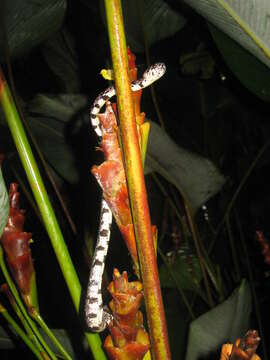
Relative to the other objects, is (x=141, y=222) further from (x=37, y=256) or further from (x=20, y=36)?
(x=37, y=256)

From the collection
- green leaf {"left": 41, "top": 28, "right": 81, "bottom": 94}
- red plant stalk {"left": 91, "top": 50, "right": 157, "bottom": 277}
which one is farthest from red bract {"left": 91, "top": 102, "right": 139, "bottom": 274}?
green leaf {"left": 41, "top": 28, "right": 81, "bottom": 94}

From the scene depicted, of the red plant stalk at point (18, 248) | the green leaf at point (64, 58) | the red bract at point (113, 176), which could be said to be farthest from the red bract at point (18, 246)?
the green leaf at point (64, 58)

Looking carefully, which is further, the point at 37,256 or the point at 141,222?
the point at 37,256

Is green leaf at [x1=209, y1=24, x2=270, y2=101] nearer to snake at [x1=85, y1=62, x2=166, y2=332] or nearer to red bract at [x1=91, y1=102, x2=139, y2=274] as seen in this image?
snake at [x1=85, y1=62, x2=166, y2=332]

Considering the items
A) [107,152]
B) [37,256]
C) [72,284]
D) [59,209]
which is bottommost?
[37,256]

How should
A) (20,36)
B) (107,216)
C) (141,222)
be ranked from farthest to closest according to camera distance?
(20,36), (107,216), (141,222)

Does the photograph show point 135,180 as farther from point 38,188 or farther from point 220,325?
point 220,325

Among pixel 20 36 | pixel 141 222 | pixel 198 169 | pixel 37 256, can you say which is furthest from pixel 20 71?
pixel 141 222
